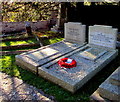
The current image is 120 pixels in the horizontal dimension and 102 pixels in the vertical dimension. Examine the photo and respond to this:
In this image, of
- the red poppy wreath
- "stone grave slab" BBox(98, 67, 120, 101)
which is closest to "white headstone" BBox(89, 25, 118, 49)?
the red poppy wreath

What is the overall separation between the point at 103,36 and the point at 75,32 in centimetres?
149

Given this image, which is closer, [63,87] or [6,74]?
[63,87]

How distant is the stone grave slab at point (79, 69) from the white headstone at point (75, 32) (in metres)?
0.90

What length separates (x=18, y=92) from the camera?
416 centimetres

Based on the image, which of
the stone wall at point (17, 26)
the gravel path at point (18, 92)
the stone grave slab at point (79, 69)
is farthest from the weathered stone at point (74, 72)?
the stone wall at point (17, 26)

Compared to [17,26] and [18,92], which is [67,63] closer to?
[18,92]

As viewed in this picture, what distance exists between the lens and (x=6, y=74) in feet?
16.9

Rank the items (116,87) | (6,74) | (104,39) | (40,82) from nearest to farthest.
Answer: (116,87), (40,82), (6,74), (104,39)

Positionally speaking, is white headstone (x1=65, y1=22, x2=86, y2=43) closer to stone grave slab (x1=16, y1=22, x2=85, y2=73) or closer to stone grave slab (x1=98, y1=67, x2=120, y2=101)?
stone grave slab (x1=16, y1=22, x2=85, y2=73)

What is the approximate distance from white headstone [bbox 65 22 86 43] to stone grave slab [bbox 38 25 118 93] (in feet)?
2.96

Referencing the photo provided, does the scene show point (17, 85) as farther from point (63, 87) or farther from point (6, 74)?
point (63, 87)

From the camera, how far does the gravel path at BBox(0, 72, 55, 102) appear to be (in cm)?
390

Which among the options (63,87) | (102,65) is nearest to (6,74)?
(63,87)

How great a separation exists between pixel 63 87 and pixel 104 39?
3.27 meters
